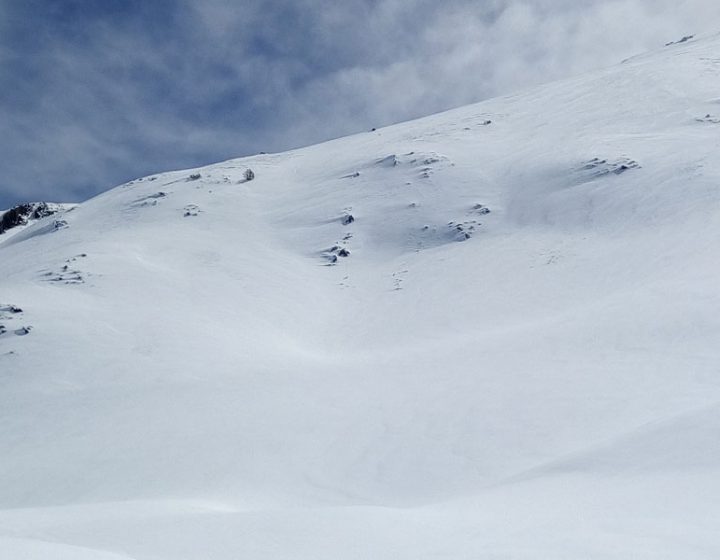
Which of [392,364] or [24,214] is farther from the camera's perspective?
[24,214]

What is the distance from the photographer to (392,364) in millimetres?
15039

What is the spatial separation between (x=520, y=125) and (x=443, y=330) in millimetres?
25894

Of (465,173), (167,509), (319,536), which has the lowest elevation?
(319,536)

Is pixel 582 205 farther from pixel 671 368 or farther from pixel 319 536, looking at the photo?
pixel 319 536

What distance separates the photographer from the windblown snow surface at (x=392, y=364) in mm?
6887

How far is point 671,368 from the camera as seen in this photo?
10.9m

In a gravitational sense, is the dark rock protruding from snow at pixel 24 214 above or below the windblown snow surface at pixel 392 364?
above

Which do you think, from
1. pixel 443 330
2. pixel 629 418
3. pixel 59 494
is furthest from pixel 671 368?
pixel 59 494

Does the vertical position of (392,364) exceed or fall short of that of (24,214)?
it falls short

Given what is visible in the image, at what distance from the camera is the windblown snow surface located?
6887mm

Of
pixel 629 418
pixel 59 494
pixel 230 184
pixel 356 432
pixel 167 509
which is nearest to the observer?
pixel 167 509

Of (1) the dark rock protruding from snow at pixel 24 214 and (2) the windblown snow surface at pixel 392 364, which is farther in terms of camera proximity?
(1) the dark rock protruding from snow at pixel 24 214

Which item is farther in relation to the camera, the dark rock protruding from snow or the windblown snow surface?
the dark rock protruding from snow

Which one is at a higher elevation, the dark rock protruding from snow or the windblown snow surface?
the dark rock protruding from snow
